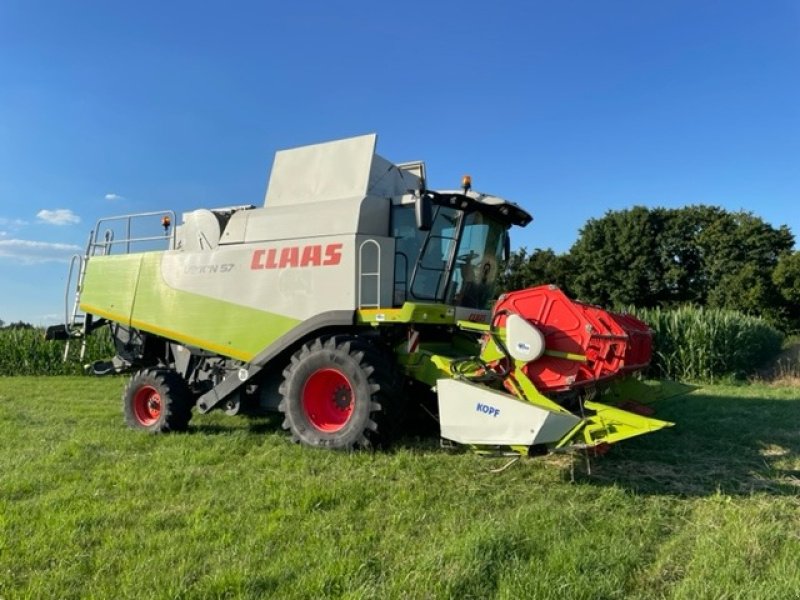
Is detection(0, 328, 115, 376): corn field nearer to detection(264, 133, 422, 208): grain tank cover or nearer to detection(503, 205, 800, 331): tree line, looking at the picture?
detection(264, 133, 422, 208): grain tank cover

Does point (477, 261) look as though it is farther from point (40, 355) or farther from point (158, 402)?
point (40, 355)

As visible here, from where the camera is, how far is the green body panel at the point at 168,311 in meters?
7.20

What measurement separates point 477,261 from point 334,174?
6.41 ft

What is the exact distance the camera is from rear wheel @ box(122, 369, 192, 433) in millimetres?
7410

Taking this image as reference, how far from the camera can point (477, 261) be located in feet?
23.7

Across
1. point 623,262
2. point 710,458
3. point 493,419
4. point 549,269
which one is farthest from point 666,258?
point 493,419

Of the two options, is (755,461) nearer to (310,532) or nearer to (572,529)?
(572,529)

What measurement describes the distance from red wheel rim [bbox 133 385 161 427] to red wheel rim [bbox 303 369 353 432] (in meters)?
2.59

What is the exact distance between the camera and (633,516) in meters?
4.09

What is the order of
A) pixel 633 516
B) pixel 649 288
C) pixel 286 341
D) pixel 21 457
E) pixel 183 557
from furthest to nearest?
pixel 649 288 → pixel 286 341 → pixel 21 457 → pixel 633 516 → pixel 183 557

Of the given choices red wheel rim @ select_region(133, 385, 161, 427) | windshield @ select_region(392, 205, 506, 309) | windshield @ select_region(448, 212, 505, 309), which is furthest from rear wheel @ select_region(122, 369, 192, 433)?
windshield @ select_region(448, 212, 505, 309)

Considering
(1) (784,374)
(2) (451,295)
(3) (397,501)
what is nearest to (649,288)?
(1) (784,374)

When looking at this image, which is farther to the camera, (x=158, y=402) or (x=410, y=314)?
(x=158, y=402)

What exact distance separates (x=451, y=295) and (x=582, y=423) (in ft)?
8.80
